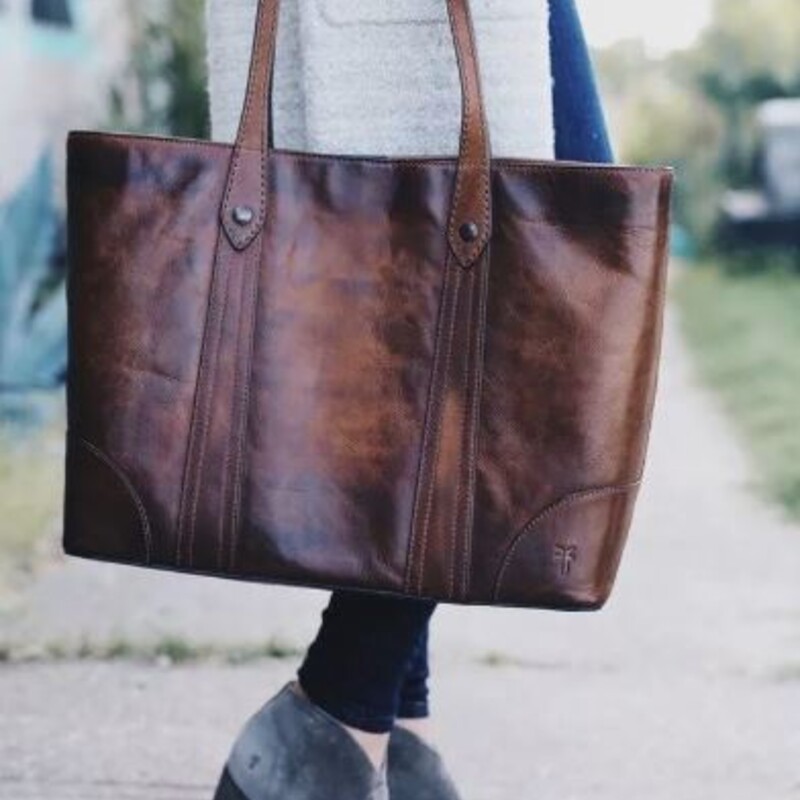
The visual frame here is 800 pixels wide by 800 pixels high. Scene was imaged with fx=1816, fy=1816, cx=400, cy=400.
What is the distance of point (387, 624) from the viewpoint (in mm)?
1735

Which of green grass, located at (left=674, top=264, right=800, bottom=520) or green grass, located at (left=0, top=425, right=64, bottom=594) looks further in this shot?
green grass, located at (left=674, top=264, right=800, bottom=520)

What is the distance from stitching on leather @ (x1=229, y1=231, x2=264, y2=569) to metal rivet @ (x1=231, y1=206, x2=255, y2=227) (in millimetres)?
18

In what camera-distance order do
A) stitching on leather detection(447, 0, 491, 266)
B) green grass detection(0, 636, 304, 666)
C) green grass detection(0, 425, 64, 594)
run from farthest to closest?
green grass detection(0, 425, 64, 594) → green grass detection(0, 636, 304, 666) → stitching on leather detection(447, 0, 491, 266)

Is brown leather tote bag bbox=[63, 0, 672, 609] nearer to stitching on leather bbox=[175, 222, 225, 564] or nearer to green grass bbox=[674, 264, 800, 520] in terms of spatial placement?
stitching on leather bbox=[175, 222, 225, 564]

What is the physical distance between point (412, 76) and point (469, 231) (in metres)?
0.16

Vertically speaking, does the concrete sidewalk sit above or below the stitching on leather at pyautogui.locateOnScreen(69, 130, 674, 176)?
below

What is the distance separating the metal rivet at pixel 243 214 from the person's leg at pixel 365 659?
0.37 m

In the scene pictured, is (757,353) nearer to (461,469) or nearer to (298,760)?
(298,760)

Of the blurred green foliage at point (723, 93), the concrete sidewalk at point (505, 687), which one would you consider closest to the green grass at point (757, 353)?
the concrete sidewalk at point (505, 687)

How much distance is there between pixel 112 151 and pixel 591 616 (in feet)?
6.68

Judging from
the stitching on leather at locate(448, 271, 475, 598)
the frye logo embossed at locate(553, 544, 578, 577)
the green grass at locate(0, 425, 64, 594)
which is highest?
the stitching on leather at locate(448, 271, 475, 598)

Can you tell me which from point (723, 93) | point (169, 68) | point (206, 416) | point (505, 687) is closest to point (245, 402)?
point (206, 416)

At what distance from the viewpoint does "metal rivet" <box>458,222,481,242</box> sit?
158 cm

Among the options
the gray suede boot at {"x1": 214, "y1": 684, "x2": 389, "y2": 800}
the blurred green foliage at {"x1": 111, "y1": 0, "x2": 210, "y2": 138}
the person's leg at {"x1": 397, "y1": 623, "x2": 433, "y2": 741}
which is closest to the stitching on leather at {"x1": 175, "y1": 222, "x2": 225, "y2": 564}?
the gray suede boot at {"x1": 214, "y1": 684, "x2": 389, "y2": 800}
